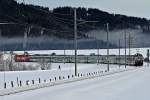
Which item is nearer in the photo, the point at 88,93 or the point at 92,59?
the point at 88,93

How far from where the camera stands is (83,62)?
137 metres

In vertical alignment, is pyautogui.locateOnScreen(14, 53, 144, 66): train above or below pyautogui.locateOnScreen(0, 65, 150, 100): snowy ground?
above

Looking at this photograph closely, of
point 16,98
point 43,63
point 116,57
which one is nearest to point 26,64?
point 43,63

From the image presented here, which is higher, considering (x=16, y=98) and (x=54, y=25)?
(x=54, y=25)

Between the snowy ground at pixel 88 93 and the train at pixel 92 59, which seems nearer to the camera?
the snowy ground at pixel 88 93

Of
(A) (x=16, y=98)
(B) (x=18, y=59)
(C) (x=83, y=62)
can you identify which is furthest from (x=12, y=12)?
(A) (x=16, y=98)

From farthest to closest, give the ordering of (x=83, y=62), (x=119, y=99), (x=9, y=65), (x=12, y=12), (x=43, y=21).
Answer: (x=43, y=21) < (x=12, y=12) < (x=83, y=62) < (x=9, y=65) < (x=119, y=99)

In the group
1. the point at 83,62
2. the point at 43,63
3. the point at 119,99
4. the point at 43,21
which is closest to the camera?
the point at 119,99

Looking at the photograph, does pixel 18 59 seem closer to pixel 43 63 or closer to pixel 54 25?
pixel 43 63

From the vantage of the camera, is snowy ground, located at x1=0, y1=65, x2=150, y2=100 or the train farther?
the train

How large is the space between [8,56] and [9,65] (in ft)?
12.0

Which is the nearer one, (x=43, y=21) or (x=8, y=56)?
(x=8, y=56)

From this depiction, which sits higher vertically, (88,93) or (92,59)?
(92,59)

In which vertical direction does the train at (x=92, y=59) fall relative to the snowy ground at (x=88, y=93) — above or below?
above
